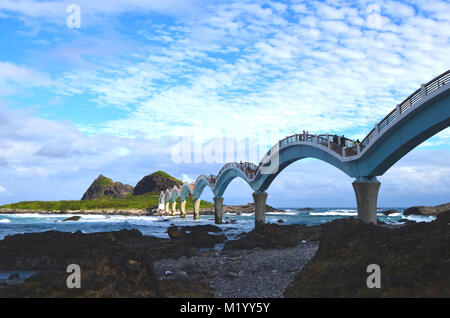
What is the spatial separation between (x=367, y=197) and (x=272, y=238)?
371 inches

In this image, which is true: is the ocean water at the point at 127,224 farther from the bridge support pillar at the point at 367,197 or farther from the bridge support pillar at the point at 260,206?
the bridge support pillar at the point at 367,197

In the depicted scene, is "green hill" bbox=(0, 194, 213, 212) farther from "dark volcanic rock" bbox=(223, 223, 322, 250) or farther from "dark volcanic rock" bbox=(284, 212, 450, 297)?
"dark volcanic rock" bbox=(284, 212, 450, 297)

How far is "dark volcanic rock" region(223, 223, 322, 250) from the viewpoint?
30906mm

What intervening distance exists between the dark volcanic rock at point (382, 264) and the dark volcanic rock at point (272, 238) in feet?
39.9

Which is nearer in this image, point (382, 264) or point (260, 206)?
point (382, 264)

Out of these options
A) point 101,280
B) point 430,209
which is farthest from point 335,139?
point 430,209

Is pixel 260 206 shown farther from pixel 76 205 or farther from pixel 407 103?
pixel 76 205

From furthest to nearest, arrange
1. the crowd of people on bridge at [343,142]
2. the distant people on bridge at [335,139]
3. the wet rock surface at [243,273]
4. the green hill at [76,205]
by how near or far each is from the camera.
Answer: the green hill at [76,205] < the distant people on bridge at [335,139] < the crowd of people on bridge at [343,142] < the wet rock surface at [243,273]

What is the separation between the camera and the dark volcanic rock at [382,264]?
11.4 meters

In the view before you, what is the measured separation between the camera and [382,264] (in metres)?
13.6

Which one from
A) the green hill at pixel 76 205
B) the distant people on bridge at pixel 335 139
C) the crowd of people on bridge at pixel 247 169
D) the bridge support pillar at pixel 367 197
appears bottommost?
the green hill at pixel 76 205

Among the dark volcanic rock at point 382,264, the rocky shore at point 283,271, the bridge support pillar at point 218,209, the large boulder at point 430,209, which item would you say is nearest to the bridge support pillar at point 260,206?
the bridge support pillar at point 218,209

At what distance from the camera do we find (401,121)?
23.9m
